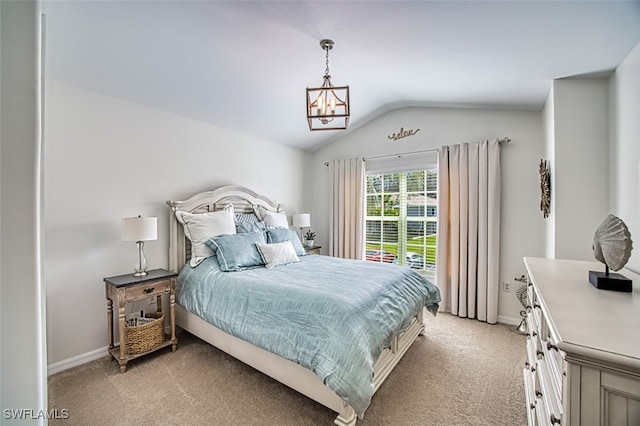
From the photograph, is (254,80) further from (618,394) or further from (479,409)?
(479,409)

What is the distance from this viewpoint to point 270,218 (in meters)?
3.63

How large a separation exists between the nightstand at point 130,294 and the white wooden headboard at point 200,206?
1.13 feet

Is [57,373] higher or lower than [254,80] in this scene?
lower

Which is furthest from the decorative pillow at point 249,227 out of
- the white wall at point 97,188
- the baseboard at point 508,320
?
the baseboard at point 508,320

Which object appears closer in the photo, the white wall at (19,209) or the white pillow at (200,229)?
the white wall at (19,209)

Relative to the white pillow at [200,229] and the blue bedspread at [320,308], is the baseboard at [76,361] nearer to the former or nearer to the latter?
the blue bedspread at [320,308]

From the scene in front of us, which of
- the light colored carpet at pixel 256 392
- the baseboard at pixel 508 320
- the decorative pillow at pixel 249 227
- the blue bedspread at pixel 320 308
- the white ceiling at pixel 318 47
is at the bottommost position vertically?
the light colored carpet at pixel 256 392

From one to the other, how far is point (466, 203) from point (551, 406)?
263cm

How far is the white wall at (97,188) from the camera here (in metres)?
2.18

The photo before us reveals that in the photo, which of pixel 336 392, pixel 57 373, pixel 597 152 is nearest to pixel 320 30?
pixel 597 152

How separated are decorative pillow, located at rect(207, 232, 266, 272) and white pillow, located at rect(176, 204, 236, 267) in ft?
0.26

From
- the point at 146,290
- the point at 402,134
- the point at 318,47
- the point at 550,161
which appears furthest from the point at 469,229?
the point at 146,290

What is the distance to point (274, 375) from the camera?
1884 millimetres

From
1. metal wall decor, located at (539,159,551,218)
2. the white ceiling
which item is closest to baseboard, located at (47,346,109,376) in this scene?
the white ceiling
